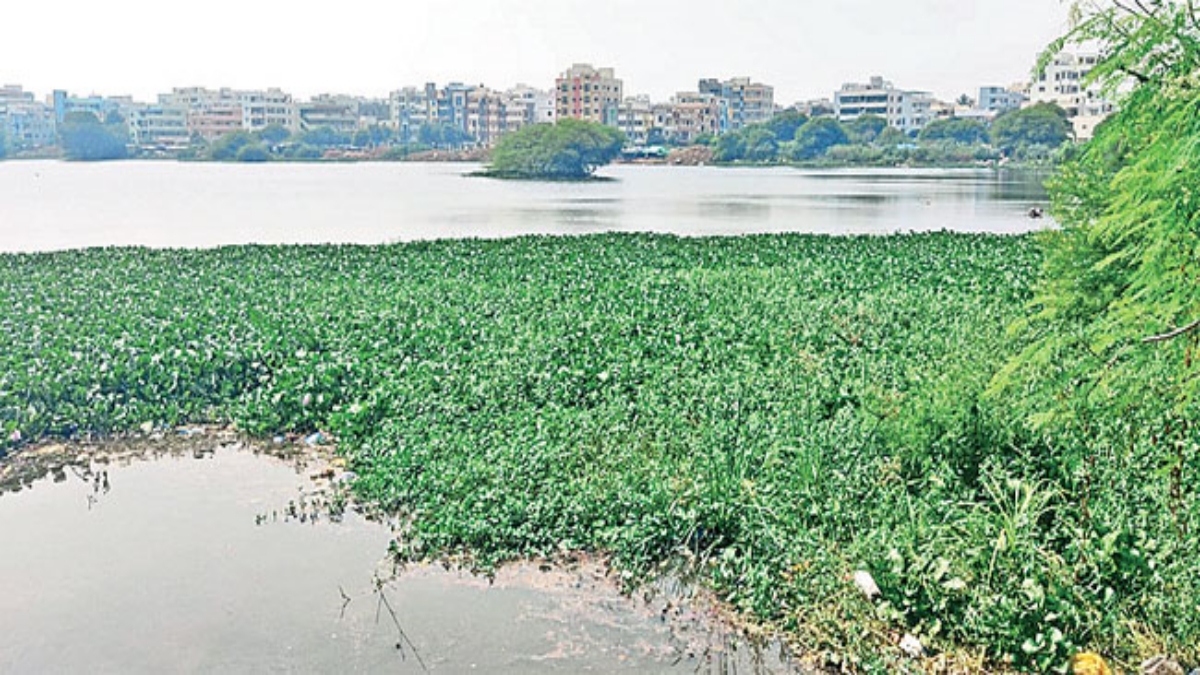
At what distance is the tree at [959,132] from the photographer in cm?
11538

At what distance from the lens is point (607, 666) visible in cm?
637

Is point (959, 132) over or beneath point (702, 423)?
over

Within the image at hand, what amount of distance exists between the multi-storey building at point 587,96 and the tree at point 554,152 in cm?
5266

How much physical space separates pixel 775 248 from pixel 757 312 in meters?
9.84

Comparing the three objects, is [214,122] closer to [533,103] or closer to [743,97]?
[533,103]

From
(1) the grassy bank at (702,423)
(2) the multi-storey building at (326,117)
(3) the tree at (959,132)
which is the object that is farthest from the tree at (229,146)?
(1) the grassy bank at (702,423)

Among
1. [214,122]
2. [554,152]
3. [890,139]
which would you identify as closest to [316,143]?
[214,122]

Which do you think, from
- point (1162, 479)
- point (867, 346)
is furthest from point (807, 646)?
point (867, 346)

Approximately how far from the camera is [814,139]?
118 meters

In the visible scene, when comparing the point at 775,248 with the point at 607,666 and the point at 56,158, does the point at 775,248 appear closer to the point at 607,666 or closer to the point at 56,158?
the point at 607,666

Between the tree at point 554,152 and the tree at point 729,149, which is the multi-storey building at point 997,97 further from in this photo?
the tree at point 554,152

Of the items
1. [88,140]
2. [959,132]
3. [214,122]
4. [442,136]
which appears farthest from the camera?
[442,136]

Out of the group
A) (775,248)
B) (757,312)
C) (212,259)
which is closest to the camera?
(757,312)

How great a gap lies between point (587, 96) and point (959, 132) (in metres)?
47.8
